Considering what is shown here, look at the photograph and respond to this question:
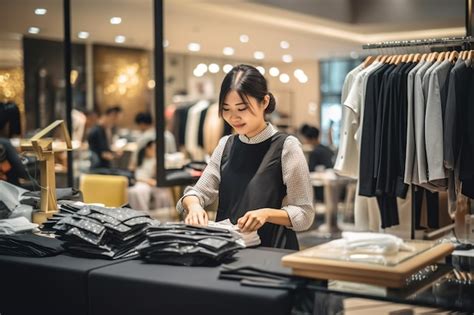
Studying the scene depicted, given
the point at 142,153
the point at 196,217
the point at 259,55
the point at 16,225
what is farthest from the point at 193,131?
the point at 196,217

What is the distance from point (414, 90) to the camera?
12.7ft

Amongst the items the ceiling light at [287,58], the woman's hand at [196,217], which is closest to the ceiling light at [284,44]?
the ceiling light at [287,58]

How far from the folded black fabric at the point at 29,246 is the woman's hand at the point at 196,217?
0.54 m

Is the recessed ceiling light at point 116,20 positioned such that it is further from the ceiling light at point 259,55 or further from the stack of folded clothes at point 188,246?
the stack of folded clothes at point 188,246

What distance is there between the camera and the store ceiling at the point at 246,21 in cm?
819

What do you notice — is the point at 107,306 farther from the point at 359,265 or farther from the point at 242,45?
the point at 242,45

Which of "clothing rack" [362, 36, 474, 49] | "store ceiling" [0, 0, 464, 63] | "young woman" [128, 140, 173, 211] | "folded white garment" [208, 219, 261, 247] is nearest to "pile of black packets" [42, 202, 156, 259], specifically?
"folded white garment" [208, 219, 261, 247]

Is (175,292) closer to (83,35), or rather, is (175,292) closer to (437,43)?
(437,43)

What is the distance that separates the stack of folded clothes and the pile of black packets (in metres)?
0.17

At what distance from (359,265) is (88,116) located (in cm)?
942

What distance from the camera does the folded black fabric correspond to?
2861 mm

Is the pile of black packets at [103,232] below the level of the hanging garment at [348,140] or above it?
below

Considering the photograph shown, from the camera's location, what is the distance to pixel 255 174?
3.08 meters

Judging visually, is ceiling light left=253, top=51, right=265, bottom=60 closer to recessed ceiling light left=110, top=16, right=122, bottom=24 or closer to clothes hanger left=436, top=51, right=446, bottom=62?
recessed ceiling light left=110, top=16, right=122, bottom=24
